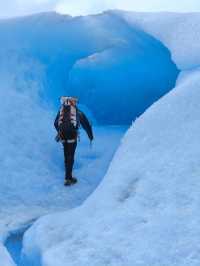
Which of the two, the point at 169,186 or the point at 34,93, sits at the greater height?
the point at 169,186

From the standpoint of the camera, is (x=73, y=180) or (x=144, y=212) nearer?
(x=144, y=212)

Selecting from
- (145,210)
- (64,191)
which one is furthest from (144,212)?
(64,191)

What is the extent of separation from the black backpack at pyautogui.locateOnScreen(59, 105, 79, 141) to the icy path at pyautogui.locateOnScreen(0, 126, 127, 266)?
0.72 meters

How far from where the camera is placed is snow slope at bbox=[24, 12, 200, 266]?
421 centimetres

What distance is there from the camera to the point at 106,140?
32.6 feet

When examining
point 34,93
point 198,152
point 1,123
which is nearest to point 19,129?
point 1,123

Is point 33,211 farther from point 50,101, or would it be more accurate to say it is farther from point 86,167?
point 50,101

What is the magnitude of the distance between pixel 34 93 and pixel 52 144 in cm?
171

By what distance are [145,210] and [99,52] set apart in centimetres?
740

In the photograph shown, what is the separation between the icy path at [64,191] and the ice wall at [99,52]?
1.82 metres

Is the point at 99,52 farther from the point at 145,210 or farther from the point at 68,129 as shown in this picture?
the point at 145,210

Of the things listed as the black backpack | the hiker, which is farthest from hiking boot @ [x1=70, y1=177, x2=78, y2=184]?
the black backpack

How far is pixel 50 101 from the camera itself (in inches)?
424

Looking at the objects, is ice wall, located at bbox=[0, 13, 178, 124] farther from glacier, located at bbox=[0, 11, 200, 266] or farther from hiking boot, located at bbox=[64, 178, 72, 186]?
hiking boot, located at bbox=[64, 178, 72, 186]
